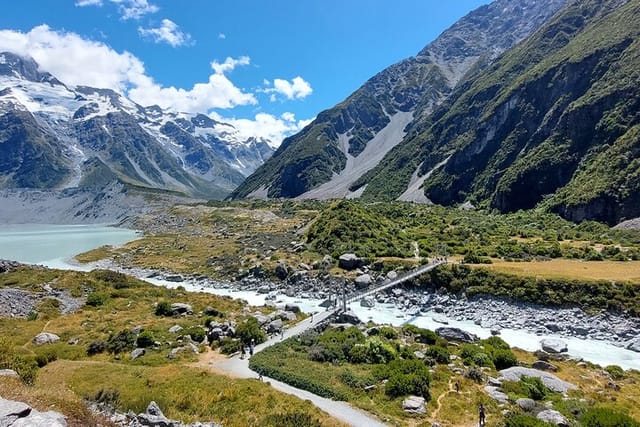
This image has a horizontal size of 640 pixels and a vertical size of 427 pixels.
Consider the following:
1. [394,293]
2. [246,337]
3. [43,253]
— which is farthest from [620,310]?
[43,253]

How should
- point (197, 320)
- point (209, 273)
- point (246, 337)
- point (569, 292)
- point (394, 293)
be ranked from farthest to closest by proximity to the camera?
point (209, 273) → point (394, 293) → point (569, 292) → point (197, 320) → point (246, 337)

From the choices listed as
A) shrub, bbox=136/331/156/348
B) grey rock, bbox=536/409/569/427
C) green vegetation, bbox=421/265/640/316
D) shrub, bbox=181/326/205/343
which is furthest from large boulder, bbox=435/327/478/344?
shrub, bbox=136/331/156/348

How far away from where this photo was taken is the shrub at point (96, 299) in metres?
44.2

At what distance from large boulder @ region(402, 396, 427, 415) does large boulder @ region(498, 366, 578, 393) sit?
659cm

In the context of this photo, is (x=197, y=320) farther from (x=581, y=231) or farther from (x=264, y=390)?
→ (x=581, y=231)

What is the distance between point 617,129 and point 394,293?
94.3 meters

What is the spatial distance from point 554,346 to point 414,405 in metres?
16.7

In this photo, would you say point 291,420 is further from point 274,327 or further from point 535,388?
point 274,327

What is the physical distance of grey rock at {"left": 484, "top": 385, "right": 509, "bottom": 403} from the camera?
2223 cm

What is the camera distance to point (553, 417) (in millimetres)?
19062

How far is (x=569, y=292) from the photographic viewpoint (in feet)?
139

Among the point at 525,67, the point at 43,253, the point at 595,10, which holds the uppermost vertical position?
the point at 595,10

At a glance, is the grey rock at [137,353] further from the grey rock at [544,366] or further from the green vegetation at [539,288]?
the green vegetation at [539,288]

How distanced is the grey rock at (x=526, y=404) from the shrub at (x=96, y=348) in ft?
86.1
